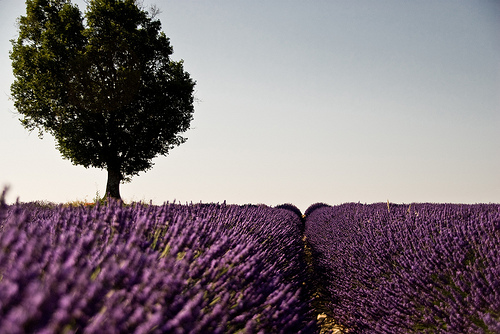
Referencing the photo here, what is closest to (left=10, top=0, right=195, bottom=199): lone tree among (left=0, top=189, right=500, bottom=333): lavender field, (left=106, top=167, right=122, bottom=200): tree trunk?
(left=106, top=167, right=122, bottom=200): tree trunk

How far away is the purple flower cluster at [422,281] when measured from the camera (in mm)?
2178

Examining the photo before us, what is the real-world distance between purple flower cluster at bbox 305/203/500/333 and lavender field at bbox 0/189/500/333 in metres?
0.01

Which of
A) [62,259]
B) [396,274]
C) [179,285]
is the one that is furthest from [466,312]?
[62,259]

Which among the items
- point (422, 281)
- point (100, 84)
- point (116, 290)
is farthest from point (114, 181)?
point (116, 290)

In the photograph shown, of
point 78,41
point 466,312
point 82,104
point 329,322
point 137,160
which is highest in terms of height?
point 78,41

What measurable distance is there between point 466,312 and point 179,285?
180cm

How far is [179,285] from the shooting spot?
1.46 metres

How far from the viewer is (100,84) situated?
1561 cm

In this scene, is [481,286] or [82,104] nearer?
[481,286]

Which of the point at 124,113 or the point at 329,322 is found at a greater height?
the point at 124,113

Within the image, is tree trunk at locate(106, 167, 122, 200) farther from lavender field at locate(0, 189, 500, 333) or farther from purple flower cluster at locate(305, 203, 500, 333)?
purple flower cluster at locate(305, 203, 500, 333)

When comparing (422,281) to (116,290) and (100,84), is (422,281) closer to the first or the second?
(116,290)

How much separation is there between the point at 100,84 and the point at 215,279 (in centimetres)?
1576

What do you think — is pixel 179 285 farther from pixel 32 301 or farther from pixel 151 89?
pixel 151 89
